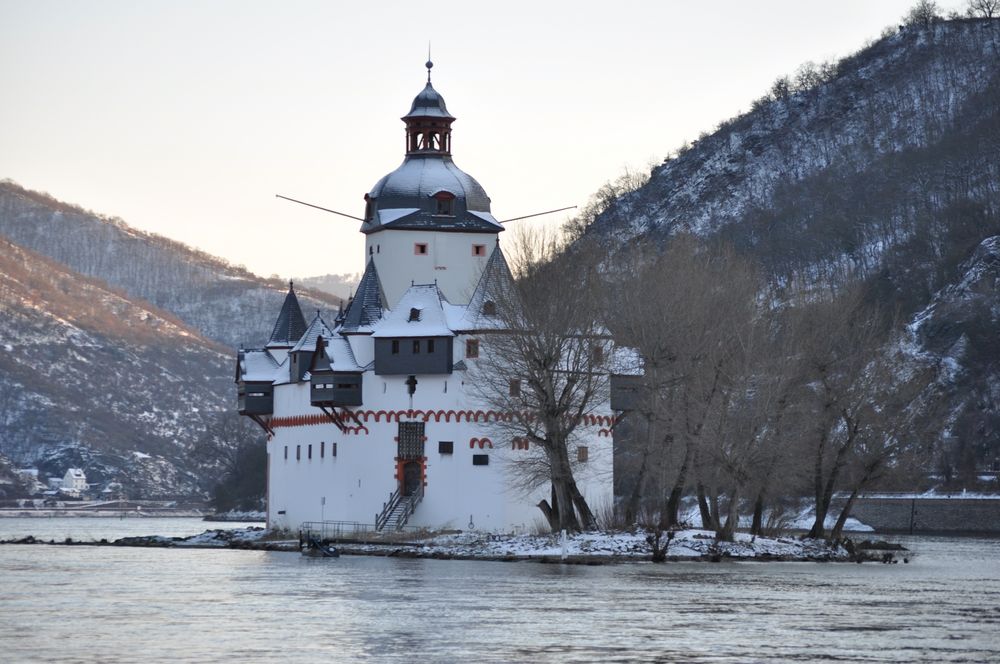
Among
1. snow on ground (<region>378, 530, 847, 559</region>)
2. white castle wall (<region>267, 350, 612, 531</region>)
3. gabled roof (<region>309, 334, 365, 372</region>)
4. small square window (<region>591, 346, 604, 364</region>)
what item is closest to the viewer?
snow on ground (<region>378, 530, 847, 559</region>)

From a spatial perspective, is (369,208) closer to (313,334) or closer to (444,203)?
(444,203)

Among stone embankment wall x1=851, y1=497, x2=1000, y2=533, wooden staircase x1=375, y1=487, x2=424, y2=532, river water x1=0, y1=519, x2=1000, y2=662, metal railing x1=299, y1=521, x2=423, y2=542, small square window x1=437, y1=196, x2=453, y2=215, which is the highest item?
small square window x1=437, y1=196, x2=453, y2=215

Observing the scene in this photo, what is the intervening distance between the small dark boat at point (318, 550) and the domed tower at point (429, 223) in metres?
16.8

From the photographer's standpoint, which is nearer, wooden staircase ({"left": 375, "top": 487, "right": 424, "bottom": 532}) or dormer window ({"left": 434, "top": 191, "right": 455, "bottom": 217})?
wooden staircase ({"left": 375, "top": 487, "right": 424, "bottom": 532})

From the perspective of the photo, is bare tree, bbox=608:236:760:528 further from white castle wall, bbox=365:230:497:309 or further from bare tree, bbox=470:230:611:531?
white castle wall, bbox=365:230:497:309

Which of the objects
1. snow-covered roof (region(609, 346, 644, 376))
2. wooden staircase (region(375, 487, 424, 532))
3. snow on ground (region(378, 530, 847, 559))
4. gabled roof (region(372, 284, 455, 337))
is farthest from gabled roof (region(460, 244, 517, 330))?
snow on ground (region(378, 530, 847, 559))

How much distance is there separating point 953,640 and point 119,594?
24.2 metres

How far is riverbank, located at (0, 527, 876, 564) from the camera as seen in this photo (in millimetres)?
71000

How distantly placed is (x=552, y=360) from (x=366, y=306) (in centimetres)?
1659

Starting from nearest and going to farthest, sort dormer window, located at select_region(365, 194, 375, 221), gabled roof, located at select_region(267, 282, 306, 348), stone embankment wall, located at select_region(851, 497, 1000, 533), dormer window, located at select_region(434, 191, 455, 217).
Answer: dormer window, located at select_region(434, 191, 455, 217), dormer window, located at select_region(365, 194, 375, 221), gabled roof, located at select_region(267, 282, 306, 348), stone embankment wall, located at select_region(851, 497, 1000, 533)

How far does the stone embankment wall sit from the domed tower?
4113cm

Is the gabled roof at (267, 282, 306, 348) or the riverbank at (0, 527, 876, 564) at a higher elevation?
the gabled roof at (267, 282, 306, 348)

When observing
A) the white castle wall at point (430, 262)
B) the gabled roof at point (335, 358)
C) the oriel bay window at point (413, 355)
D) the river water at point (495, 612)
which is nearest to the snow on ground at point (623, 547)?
the river water at point (495, 612)

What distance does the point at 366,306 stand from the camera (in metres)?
90.9
